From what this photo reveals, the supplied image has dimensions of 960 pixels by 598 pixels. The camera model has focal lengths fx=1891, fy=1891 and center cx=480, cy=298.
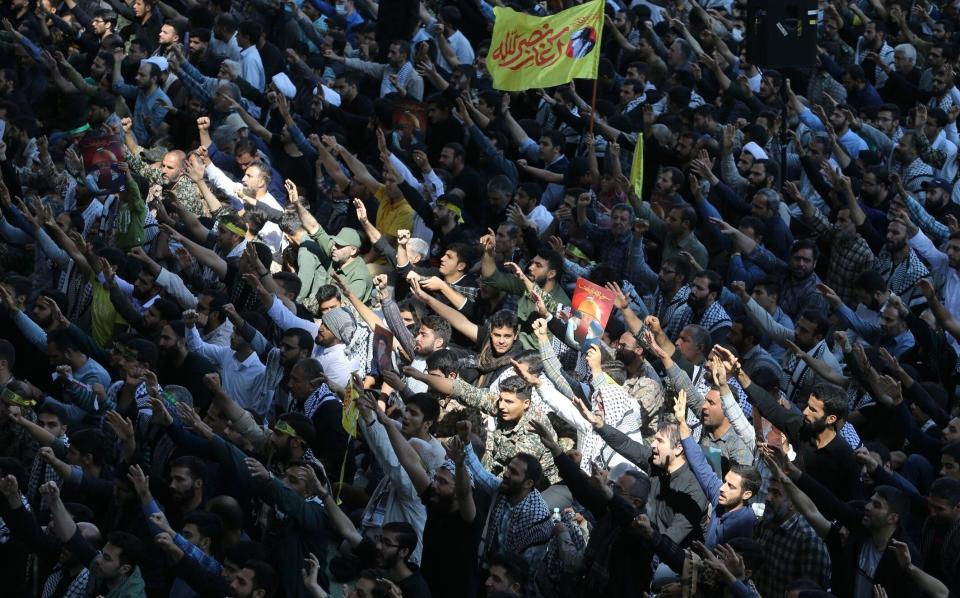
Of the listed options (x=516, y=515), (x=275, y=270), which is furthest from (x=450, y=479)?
(x=275, y=270)

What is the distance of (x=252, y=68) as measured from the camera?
1700 centimetres

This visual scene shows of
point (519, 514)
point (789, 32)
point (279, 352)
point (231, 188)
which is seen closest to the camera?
point (519, 514)

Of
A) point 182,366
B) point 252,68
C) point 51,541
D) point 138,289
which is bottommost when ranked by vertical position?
point 252,68

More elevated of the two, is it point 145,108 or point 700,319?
point 700,319

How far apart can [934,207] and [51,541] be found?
7.80 m

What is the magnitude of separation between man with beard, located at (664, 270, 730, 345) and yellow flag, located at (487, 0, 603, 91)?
2997mm

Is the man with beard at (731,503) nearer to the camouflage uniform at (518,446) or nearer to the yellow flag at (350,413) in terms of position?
the camouflage uniform at (518,446)

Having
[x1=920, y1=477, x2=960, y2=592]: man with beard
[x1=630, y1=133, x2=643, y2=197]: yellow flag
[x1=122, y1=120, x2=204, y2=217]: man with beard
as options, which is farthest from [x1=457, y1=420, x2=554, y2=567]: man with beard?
[x1=122, y1=120, x2=204, y2=217]: man with beard

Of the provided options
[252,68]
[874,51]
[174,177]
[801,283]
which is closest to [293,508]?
[801,283]

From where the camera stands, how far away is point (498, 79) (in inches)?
622

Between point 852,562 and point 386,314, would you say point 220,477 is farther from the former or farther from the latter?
point 852,562

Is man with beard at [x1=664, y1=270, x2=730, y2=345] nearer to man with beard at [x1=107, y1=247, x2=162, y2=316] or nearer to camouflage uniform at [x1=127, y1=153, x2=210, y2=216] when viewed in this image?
man with beard at [x1=107, y1=247, x2=162, y2=316]

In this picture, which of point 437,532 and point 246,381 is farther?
point 246,381

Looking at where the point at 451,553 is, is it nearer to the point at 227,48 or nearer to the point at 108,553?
the point at 108,553
